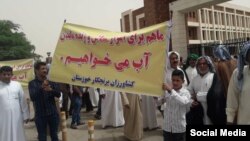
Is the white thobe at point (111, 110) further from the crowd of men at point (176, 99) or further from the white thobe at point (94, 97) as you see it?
the white thobe at point (94, 97)

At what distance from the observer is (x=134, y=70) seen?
520 cm

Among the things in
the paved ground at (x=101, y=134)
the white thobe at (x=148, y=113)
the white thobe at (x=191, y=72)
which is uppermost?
the white thobe at (x=191, y=72)

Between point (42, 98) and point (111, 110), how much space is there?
3.53m

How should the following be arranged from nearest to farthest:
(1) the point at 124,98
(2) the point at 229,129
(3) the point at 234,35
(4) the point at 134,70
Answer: (2) the point at 229,129 → (4) the point at 134,70 → (1) the point at 124,98 → (3) the point at 234,35

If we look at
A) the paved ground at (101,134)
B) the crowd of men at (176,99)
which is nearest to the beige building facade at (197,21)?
the paved ground at (101,134)

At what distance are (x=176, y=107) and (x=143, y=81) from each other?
21.4 inches

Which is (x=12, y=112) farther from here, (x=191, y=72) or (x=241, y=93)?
(x=241, y=93)

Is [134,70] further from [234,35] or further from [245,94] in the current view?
[234,35]

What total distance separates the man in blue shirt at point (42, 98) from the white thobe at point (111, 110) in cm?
328

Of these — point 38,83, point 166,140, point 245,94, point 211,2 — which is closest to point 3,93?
point 38,83

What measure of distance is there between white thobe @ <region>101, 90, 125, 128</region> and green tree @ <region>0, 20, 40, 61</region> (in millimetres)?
50065

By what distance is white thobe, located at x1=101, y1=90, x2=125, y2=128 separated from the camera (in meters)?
9.45

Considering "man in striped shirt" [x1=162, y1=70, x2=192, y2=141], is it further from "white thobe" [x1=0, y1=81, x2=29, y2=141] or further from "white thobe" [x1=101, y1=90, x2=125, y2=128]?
"white thobe" [x1=101, y1=90, x2=125, y2=128]

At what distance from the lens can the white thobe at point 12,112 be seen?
6.24 meters
